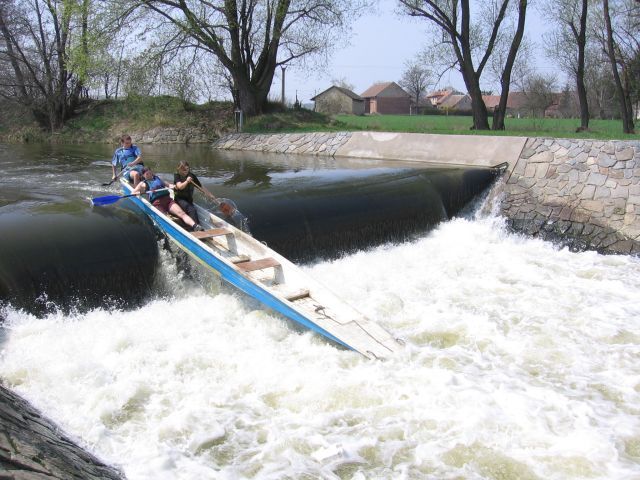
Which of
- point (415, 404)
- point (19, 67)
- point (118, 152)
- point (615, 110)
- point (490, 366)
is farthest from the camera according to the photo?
point (615, 110)

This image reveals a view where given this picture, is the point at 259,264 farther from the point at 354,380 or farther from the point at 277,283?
the point at 354,380

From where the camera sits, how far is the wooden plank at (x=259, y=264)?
7.00 meters

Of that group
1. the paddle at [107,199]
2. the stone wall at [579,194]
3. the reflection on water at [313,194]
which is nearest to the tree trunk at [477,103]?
the reflection on water at [313,194]

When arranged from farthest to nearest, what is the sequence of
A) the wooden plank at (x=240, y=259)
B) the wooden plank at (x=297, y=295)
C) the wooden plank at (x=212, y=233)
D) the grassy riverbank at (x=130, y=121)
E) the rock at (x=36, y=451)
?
the grassy riverbank at (x=130, y=121), the wooden plank at (x=212, y=233), the wooden plank at (x=240, y=259), the wooden plank at (x=297, y=295), the rock at (x=36, y=451)

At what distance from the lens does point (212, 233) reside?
25.7 ft

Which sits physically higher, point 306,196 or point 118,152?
point 118,152

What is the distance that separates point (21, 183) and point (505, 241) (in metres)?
9.98

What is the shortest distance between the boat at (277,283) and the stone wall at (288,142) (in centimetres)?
1068

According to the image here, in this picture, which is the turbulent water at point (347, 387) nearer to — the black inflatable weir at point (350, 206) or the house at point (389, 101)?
the black inflatable weir at point (350, 206)

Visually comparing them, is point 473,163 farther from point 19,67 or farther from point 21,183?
point 19,67

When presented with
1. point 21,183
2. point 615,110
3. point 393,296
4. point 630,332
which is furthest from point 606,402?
point 615,110

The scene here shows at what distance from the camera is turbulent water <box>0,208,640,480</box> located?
442cm

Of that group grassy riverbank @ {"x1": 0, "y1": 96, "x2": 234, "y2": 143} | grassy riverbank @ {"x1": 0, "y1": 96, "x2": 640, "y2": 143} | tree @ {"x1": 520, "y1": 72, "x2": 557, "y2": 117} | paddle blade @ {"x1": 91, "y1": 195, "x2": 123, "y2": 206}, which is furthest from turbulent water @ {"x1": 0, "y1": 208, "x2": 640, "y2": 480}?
tree @ {"x1": 520, "y1": 72, "x2": 557, "y2": 117}

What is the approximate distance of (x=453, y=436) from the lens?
467 centimetres
